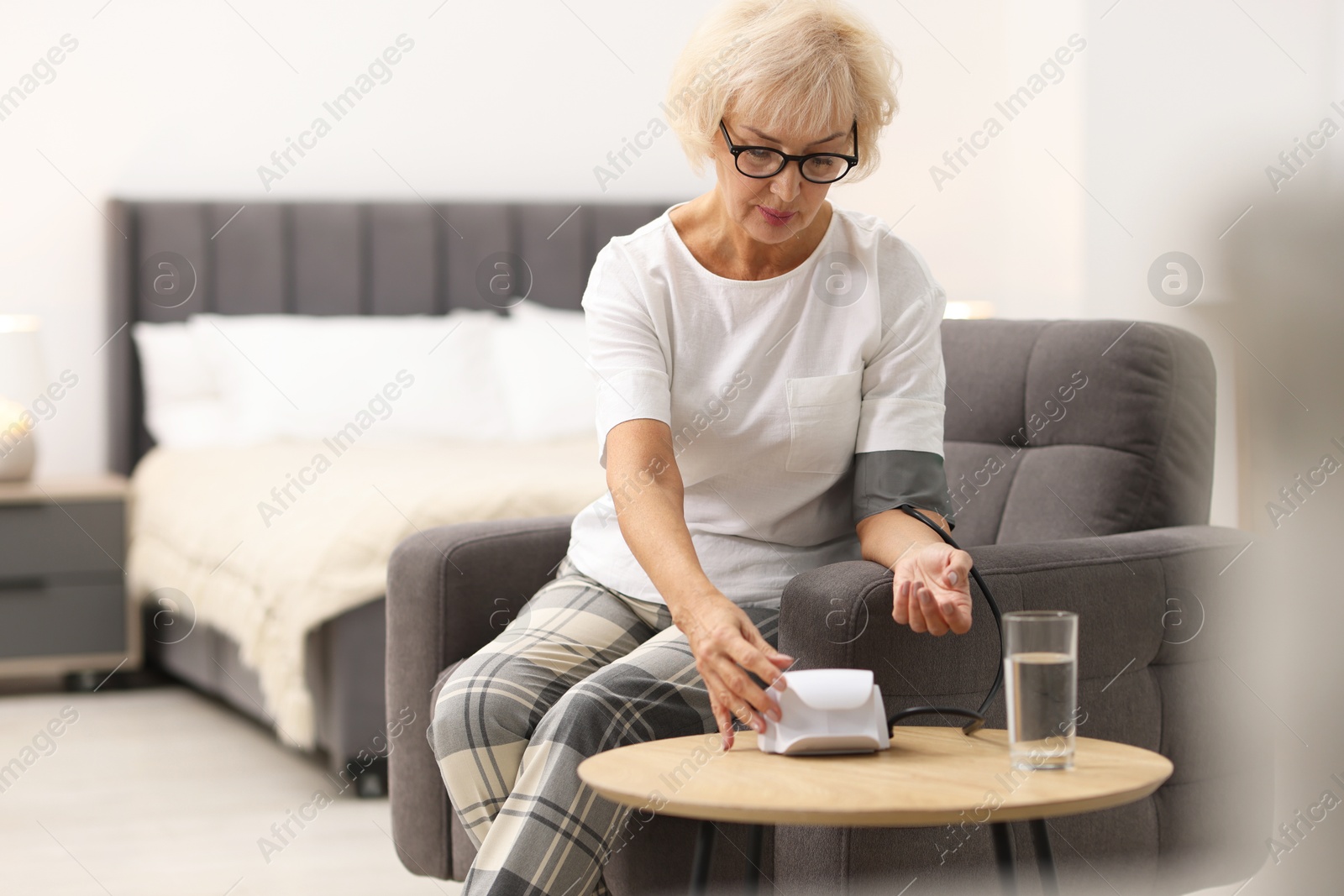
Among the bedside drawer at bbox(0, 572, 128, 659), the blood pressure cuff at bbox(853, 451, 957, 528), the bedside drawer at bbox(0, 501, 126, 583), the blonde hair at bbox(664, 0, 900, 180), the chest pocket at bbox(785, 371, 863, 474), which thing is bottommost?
the bedside drawer at bbox(0, 572, 128, 659)

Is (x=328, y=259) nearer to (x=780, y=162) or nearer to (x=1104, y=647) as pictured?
(x=780, y=162)

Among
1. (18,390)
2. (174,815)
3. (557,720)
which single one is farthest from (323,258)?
(557,720)

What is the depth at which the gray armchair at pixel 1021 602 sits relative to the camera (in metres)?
1.39

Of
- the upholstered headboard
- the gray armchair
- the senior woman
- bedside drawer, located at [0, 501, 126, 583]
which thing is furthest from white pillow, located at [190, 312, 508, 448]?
the senior woman

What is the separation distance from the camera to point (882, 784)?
1.04 metres

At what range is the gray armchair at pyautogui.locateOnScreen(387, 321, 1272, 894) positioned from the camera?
1386 millimetres

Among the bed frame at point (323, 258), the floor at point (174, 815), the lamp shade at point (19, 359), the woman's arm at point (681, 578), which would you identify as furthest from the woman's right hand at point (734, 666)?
the lamp shade at point (19, 359)

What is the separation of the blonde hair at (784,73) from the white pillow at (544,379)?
2346 mm

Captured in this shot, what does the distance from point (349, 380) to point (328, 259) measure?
51 centimetres

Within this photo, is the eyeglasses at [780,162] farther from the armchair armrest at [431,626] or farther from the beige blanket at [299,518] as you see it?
the beige blanket at [299,518]

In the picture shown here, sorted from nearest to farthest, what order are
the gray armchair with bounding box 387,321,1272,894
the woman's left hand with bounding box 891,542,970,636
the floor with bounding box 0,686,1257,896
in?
the woman's left hand with bounding box 891,542,970,636
the gray armchair with bounding box 387,321,1272,894
the floor with bounding box 0,686,1257,896

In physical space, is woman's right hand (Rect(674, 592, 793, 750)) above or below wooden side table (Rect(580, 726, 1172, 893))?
above

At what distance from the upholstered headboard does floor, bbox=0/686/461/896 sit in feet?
3.44

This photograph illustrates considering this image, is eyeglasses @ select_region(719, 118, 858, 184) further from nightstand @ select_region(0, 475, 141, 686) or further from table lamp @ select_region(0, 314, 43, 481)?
table lamp @ select_region(0, 314, 43, 481)
